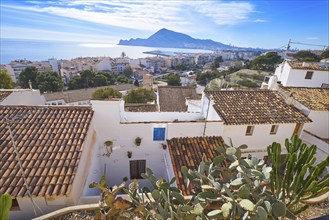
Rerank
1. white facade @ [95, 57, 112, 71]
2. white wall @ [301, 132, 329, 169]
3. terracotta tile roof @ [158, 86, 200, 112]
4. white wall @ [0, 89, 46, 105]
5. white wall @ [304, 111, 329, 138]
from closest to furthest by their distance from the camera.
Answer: white wall @ [301, 132, 329, 169]
white wall @ [304, 111, 329, 138]
white wall @ [0, 89, 46, 105]
terracotta tile roof @ [158, 86, 200, 112]
white facade @ [95, 57, 112, 71]

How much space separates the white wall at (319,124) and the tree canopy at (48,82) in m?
54.5

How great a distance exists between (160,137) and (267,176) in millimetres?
6683

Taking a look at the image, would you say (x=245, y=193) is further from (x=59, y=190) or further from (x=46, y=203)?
(x=46, y=203)

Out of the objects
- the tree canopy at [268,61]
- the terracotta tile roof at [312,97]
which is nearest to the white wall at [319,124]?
the terracotta tile roof at [312,97]

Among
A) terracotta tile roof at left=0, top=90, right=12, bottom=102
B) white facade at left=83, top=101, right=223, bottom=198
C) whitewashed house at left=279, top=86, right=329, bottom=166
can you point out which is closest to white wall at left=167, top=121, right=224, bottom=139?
white facade at left=83, top=101, right=223, bottom=198

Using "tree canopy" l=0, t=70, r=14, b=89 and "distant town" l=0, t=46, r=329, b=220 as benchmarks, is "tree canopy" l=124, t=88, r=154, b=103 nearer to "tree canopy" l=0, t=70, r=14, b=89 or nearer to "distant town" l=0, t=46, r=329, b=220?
"tree canopy" l=0, t=70, r=14, b=89

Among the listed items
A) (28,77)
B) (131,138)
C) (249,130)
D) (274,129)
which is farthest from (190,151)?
(28,77)

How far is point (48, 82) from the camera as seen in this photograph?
49.9 meters

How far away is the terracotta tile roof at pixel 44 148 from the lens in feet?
20.5

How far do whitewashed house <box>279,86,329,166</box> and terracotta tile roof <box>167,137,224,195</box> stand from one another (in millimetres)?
7127

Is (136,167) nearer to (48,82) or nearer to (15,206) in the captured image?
(15,206)

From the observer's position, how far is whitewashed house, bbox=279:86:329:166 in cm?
1282

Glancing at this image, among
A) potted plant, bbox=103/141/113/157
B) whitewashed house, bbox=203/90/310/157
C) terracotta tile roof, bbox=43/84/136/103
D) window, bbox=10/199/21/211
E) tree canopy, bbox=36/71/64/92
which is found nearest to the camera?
window, bbox=10/199/21/211

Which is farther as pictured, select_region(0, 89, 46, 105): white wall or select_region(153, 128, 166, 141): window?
select_region(0, 89, 46, 105): white wall
